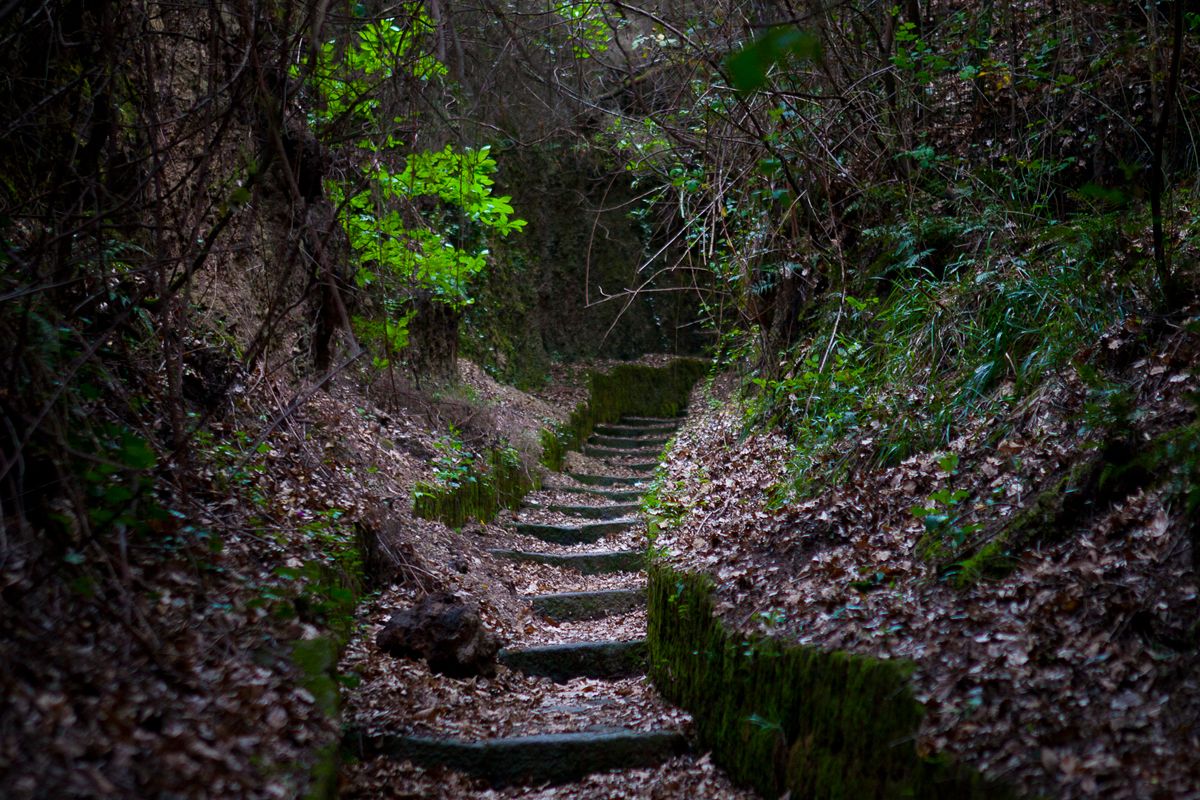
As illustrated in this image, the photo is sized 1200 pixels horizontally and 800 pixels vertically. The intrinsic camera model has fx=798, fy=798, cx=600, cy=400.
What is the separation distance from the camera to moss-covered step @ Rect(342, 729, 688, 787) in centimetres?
403

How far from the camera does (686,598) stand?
15.6ft

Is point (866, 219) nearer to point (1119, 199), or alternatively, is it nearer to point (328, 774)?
point (1119, 199)

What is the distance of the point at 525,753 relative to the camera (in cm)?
410

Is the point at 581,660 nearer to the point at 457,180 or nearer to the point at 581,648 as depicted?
the point at 581,648

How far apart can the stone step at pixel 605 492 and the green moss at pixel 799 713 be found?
5219mm

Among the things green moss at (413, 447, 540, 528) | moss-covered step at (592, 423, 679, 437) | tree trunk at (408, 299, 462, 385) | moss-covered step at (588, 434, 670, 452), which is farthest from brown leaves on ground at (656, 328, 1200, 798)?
moss-covered step at (592, 423, 679, 437)

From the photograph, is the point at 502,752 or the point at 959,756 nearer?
the point at 959,756

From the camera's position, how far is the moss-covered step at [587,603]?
654 cm

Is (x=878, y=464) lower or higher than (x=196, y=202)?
lower

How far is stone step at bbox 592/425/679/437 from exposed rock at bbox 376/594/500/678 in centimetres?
911

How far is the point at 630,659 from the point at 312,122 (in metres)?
5.24

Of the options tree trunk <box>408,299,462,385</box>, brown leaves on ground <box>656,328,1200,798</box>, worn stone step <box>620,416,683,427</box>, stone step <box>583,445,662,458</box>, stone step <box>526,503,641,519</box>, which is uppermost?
tree trunk <box>408,299,462,385</box>

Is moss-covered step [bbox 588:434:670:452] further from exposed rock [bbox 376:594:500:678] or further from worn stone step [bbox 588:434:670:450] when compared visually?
exposed rock [bbox 376:594:500:678]

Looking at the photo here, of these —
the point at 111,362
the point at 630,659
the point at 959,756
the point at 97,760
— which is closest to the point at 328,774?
the point at 97,760
